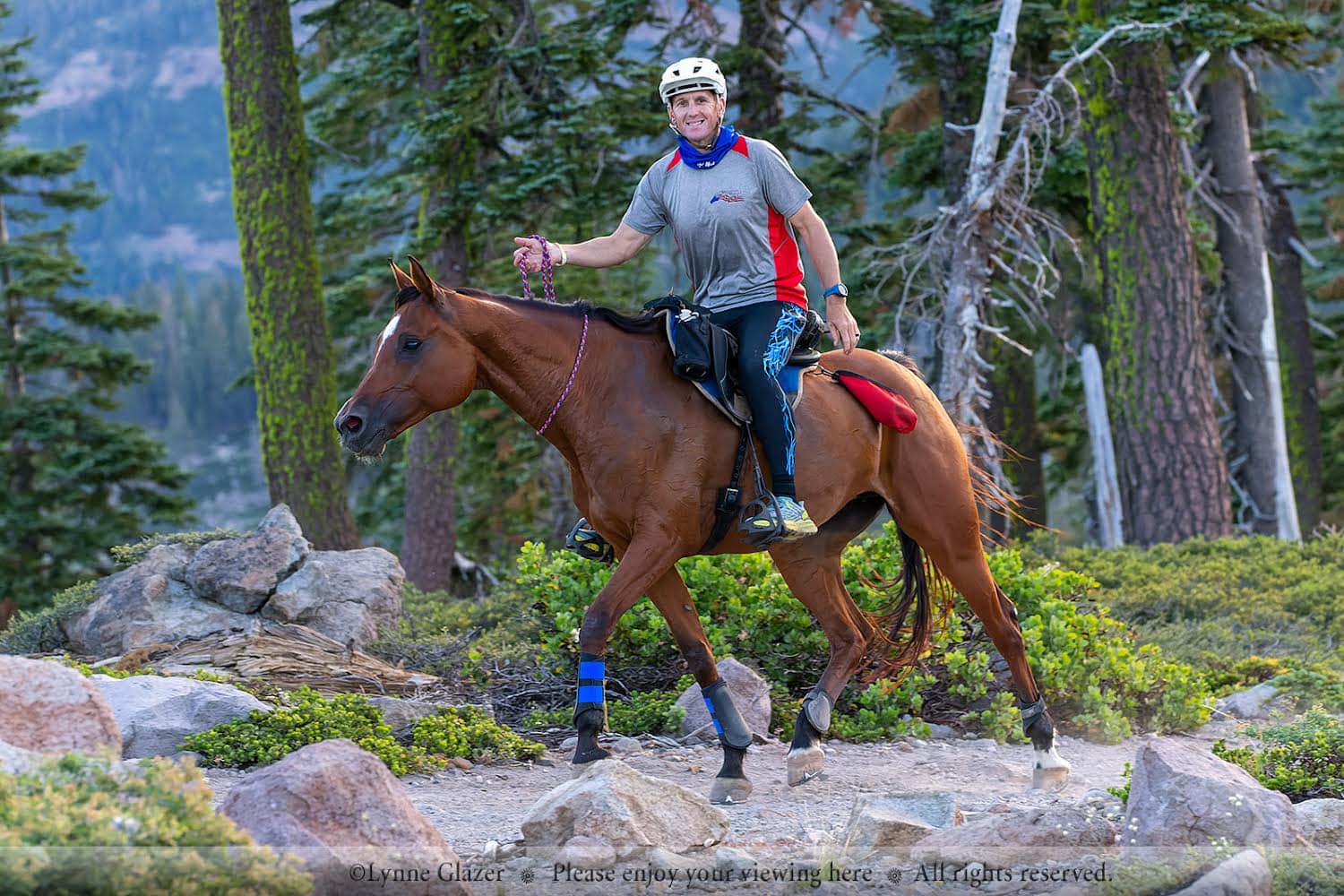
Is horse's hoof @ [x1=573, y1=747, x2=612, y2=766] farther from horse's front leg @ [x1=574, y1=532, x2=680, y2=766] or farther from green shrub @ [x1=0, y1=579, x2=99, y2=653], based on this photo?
green shrub @ [x1=0, y1=579, x2=99, y2=653]

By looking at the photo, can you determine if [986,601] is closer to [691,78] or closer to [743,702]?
[743,702]

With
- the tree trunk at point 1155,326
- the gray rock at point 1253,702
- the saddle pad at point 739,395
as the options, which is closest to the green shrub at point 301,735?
the saddle pad at point 739,395

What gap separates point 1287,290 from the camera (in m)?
24.7

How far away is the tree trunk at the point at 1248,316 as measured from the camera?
19516 mm

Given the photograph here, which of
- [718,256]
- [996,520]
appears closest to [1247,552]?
[996,520]

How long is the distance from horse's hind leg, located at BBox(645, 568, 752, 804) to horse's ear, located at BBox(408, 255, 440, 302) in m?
1.65

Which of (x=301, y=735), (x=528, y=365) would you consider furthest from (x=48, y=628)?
(x=528, y=365)

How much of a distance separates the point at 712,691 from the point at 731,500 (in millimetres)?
931

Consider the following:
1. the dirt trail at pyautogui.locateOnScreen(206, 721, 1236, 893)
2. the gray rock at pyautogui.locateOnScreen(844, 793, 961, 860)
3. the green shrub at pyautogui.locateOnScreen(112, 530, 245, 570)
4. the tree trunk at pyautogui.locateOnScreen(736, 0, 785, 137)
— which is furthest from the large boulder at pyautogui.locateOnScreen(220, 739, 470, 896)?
the tree trunk at pyautogui.locateOnScreen(736, 0, 785, 137)

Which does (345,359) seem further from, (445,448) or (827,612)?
(827,612)

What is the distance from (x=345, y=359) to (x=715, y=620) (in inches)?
623

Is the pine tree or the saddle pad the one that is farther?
the pine tree

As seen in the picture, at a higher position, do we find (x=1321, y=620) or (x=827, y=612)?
(x=827, y=612)

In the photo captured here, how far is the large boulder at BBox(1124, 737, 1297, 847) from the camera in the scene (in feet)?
15.6
